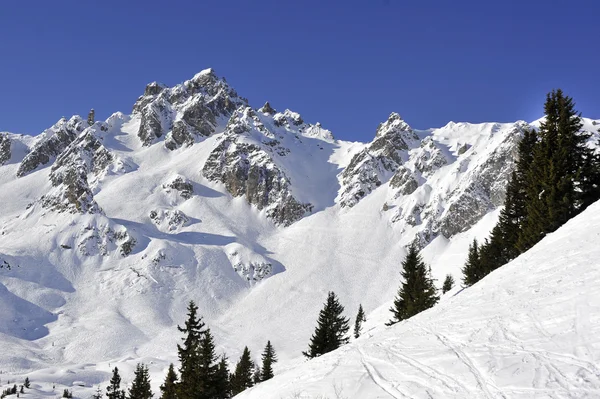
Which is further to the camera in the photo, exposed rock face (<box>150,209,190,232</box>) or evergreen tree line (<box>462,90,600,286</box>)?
exposed rock face (<box>150,209,190,232</box>)

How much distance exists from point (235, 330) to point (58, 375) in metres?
45.1

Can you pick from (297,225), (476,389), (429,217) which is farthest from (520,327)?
(297,225)

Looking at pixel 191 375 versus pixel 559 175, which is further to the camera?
pixel 191 375

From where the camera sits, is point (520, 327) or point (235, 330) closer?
point (520, 327)

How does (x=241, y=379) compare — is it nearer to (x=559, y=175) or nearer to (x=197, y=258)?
(x=559, y=175)

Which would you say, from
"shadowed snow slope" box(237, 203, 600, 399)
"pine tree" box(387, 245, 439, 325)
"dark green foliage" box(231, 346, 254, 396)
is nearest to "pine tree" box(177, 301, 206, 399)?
"shadowed snow slope" box(237, 203, 600, 399)

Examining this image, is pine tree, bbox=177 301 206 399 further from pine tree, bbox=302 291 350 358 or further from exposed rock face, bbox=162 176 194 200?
exposed rock face, bbox=162 176 194 200

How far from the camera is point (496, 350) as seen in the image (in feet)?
43.2

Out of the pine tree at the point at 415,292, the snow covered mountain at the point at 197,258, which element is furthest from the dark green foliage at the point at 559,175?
the snow covered mountain at the point at 197,258

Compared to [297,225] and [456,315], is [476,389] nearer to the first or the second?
[456,315]

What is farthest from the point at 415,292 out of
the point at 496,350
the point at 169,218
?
the point at 169,218

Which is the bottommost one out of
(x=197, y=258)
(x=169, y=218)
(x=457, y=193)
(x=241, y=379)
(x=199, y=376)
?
(x=199, y=376)

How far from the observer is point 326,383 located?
13.8m

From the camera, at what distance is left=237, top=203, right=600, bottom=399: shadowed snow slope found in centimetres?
1120
